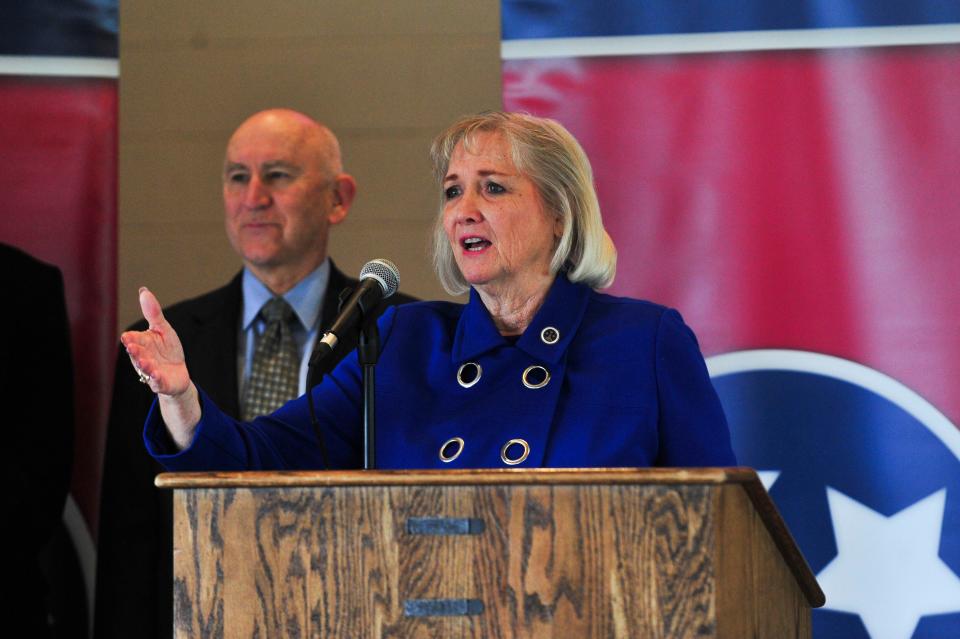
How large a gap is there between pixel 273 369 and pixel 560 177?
117 centimetres

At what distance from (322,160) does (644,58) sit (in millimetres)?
951

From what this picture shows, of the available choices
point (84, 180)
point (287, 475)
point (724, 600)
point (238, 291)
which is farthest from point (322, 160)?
point (724, 600)

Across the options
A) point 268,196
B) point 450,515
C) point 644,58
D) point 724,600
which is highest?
point 644,58

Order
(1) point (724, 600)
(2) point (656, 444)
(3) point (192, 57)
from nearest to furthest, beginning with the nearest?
(1) point (724, 600) < (2) point (656, 444) < (3) point (192, 57)

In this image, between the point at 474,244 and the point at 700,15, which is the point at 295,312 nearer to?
the point at 474,244

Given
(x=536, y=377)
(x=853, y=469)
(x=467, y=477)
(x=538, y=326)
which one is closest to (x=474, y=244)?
(x=538, y=326)

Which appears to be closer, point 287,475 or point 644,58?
point 287,475

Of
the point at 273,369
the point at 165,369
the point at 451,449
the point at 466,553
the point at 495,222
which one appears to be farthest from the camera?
the point at 273,369

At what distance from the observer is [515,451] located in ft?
7.48

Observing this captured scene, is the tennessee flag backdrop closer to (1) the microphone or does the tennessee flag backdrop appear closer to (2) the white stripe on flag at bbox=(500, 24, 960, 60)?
(2) the white stripe on flag at bbox=(500, 24, 960, 60)

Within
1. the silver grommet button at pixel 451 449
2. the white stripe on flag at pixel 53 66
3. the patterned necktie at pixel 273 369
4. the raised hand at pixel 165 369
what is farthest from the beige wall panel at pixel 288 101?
the raised hand at pixel 165 369

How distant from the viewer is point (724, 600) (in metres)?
1.68

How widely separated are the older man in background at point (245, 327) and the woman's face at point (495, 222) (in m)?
0.82

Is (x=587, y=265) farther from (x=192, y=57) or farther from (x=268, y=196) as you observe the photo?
(x=192, y=57)
